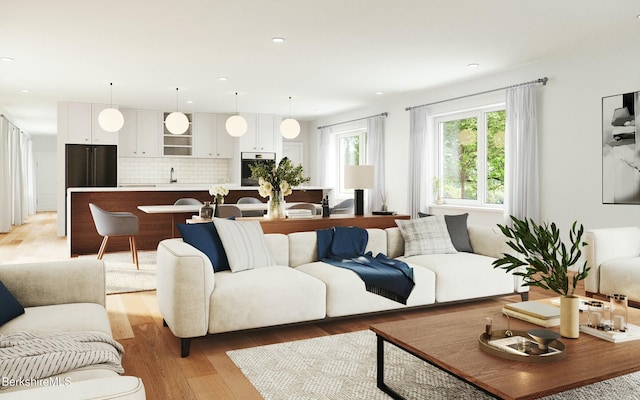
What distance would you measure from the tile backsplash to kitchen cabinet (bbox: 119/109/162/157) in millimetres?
354

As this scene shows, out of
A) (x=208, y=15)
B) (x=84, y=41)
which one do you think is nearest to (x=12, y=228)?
(x=84, y=41)

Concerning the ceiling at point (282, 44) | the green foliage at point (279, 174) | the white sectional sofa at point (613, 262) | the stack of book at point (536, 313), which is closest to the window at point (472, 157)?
the ceiling at point (282, 44)

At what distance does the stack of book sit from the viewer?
259 cm

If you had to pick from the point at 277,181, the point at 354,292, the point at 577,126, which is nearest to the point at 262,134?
the point at 277,181

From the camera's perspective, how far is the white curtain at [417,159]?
8016mm

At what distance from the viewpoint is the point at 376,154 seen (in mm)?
9219

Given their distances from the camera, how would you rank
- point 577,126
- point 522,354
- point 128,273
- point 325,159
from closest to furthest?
point 522,354 < point 577,126 < point 128,273 < point 325,159

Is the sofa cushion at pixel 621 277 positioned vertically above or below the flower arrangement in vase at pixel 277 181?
below

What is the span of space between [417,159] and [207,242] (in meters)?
5.12

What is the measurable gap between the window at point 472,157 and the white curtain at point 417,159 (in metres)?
0.25

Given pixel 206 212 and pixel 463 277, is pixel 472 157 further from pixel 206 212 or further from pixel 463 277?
pixel 206 212

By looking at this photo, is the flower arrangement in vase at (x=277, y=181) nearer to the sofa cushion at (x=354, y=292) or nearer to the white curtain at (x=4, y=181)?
the sofa cushion at (x=354, y=292)

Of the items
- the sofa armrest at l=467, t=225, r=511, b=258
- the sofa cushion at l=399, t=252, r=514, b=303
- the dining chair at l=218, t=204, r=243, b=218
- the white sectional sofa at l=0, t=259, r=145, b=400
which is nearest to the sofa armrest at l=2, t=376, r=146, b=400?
the white sectional sofa at l=0, t=259, r=145, b=400

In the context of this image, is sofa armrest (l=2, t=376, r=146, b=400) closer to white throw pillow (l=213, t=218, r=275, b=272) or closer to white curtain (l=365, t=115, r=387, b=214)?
white throw pillow (l=213, t=218, r=275, b=272)
